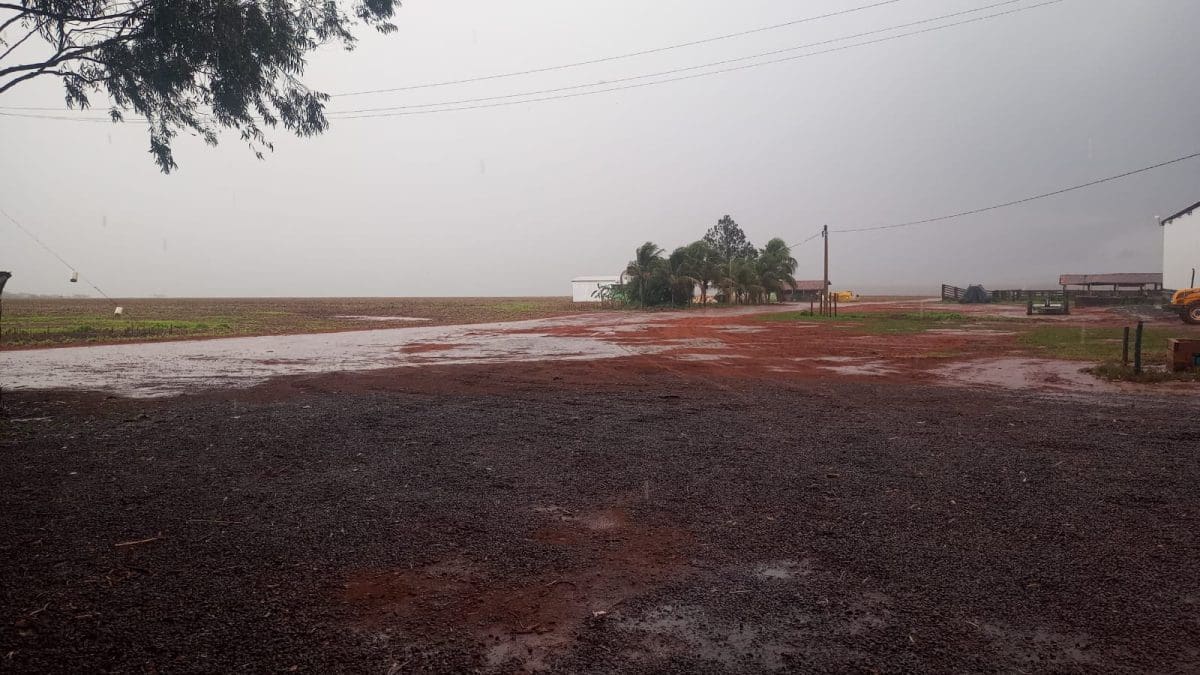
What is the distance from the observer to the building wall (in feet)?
121

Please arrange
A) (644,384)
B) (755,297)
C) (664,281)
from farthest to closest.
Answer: (755,297)
(664,281)
(644,384)

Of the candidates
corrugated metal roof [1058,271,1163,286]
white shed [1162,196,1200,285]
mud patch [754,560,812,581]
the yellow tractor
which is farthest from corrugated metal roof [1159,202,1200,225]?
mud patch [754,560,812,581]

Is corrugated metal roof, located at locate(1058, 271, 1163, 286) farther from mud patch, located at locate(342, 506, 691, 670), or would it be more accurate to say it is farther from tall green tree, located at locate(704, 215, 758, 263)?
mud patch, located at locate(342, 506, 691, 670)

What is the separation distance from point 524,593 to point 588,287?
7145 cm

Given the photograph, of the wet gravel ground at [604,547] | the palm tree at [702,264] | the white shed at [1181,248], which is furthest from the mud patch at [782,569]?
the palm tree at [702,264]

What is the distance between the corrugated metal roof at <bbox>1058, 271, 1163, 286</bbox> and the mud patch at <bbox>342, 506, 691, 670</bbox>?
262ft

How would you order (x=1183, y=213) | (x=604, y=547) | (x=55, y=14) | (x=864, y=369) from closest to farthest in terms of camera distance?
(x=604, y=547), (x=55, y=14), (x=864, y=369), (x=1183, y=213)

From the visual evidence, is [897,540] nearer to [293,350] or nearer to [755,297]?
[293,350]

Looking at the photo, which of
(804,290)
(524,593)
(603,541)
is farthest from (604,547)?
(804,290)

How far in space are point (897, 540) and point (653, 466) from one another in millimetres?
2368

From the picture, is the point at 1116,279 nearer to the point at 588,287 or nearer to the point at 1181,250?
the point at 1181,250

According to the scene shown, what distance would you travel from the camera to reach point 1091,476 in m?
5.32

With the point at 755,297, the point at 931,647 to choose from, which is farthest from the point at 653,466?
the point at 755,297

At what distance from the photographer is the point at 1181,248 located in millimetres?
38594
